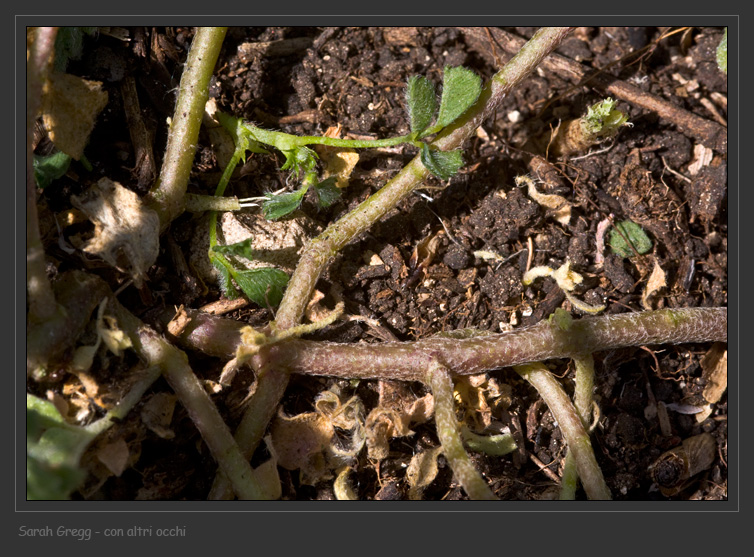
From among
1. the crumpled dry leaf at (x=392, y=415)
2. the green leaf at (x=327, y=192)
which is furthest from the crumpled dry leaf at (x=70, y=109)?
the crumpled dry leaf at (x=392, y=415)

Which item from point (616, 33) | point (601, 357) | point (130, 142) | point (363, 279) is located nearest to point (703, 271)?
point (601, 357)

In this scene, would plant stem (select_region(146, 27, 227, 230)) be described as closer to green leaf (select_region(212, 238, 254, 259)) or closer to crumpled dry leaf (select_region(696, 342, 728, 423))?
green leaf (select_region(212, 238, 254, 259))

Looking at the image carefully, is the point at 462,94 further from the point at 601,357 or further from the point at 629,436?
the point at 629,436

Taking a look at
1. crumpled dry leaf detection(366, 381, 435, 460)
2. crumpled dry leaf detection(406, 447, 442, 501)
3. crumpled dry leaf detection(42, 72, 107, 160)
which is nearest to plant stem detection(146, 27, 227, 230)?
crumpled dry leaf detection(42, 72, 107, 160)

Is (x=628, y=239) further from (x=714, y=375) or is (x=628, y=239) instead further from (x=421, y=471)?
(x=421, y=471)

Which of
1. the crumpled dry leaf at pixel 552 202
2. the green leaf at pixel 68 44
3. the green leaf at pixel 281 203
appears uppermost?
the green leaf at pixel 68 44

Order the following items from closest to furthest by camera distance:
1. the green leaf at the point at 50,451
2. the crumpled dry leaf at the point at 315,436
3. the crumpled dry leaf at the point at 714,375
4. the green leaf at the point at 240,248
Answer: the green leaf at the point at 50,451 → the green leaf at the point at 240,248 → the crumpled dry leaf at the point at 315,436 → the crumpled dry leaf at the point at 714,375

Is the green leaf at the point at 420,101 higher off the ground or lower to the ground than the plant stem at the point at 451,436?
higher

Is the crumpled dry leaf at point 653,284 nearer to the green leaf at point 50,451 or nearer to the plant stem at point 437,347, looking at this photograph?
the plant stem at point 437,347

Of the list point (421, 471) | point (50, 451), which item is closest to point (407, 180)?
point (421, 471)
